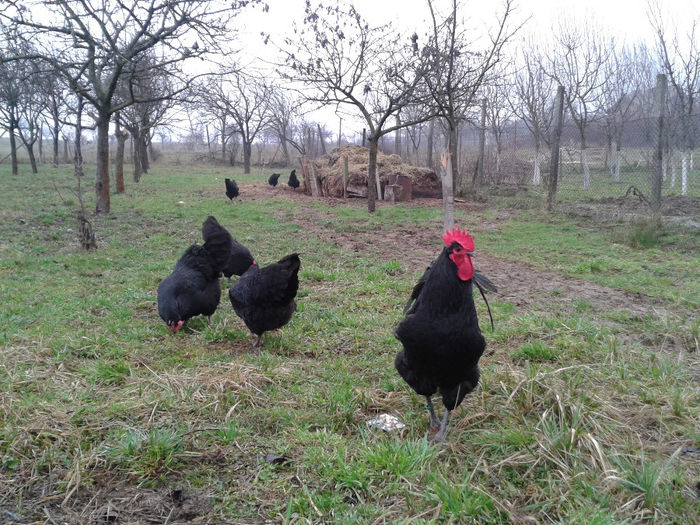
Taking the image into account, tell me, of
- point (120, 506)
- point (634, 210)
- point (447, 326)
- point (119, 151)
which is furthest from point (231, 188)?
point (120, 506)

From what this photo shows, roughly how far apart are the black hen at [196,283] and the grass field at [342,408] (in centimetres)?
26

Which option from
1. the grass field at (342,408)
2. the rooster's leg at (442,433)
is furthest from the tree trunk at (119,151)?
the rooster's leg at (442,433)

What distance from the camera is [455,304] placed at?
9.86 ft

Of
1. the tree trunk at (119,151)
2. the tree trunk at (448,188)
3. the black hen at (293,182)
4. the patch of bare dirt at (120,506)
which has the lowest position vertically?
the patch of bare dirt at (120,506)

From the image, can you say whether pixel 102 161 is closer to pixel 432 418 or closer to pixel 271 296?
pixel 271 296

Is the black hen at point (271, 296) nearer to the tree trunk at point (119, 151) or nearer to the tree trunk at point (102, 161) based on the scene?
the tree trunk at point (102, 161)

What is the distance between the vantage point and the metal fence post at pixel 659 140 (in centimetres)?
1016

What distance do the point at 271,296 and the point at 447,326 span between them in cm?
246

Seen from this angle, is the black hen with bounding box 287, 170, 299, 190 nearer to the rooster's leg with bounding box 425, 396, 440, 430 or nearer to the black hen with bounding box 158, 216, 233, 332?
the black hen with bounding box 158, 216, 233, 332

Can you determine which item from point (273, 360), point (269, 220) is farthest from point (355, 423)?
point (269, 220)

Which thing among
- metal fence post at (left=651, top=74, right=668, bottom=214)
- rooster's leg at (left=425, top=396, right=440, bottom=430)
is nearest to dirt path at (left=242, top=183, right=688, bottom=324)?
rooster's leg at (left=425, top=396, right=440, bottom=430)

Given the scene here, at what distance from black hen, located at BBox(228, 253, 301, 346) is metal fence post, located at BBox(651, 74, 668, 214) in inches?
357

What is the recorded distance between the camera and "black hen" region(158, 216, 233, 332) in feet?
17.5

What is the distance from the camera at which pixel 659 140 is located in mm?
10227
